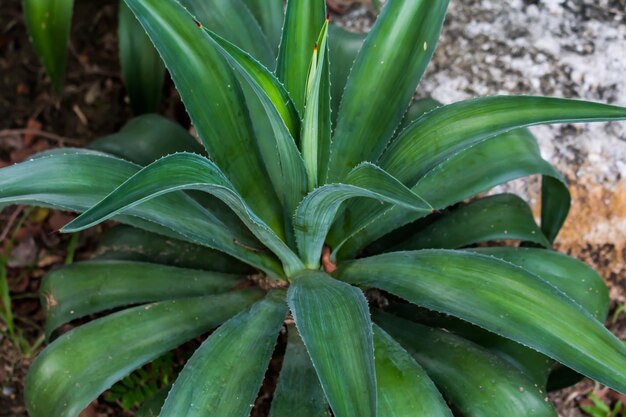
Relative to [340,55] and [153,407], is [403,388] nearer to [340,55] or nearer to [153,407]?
[153,407]

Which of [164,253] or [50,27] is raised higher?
[50,27]

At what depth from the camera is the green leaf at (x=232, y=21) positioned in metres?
1.48

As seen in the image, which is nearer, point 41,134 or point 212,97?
point 212,97

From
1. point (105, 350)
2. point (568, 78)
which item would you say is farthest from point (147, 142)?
point (568, 78)

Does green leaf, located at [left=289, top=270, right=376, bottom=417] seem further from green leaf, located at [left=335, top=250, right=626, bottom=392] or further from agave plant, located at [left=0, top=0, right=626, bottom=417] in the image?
green leaf, located at [left=335, top=250, right=626, bottom=392]

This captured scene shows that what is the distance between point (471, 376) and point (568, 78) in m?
0.94

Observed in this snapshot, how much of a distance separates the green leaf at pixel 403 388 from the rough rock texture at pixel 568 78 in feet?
2.34

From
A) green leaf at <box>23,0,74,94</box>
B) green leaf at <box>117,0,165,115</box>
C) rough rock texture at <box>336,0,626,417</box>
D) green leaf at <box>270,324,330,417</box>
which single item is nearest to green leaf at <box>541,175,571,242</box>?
rough rock texture at <box>336,0,626,417</box>

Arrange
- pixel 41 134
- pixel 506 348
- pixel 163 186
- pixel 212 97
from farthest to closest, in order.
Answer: pixel 41 134, pixel 506 348, pixel 212 97, pixel 163 186

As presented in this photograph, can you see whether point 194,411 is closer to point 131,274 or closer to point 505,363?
point 131,274

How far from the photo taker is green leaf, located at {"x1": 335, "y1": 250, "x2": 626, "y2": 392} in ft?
3.76

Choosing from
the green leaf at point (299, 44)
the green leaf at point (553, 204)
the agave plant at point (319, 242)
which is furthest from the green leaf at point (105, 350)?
the green leaf at point (553, 204)

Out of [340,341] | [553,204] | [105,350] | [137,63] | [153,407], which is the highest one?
[137,63]

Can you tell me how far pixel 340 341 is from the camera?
3.68ft
